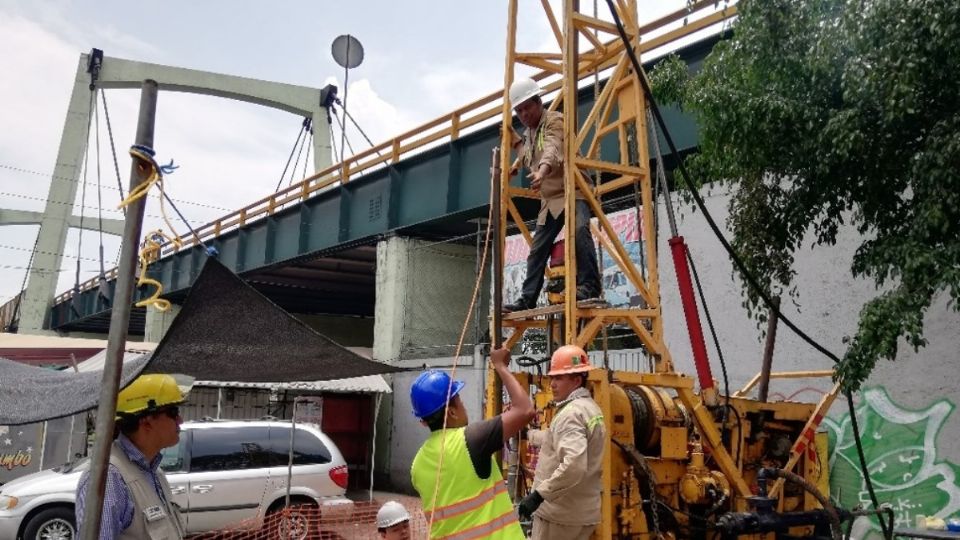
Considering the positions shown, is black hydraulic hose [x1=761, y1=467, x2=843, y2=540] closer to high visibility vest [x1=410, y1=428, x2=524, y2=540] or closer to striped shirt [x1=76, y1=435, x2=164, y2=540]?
high visibility vest [x1=410, y1=428, x2=524, y2=540]

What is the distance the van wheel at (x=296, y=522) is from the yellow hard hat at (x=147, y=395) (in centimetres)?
679

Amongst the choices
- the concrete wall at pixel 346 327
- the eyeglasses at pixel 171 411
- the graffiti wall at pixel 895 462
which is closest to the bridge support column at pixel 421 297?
the graffiti wall at pixel 895 462

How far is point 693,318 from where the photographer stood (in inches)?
264

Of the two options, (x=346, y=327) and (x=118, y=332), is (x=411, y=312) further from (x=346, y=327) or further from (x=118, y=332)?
(x=118, y=332)

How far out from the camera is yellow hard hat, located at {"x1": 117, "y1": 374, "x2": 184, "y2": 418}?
3516 millimetres

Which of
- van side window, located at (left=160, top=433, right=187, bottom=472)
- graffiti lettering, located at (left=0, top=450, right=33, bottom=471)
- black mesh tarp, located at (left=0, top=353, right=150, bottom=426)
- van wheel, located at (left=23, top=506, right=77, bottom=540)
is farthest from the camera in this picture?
graffiti lettering, located at (left=0, top=450, right=33, bottom=471)

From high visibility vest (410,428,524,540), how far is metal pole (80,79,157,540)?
1.45 m

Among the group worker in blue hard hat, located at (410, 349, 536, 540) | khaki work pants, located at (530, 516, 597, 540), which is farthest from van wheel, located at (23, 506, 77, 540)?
worker in blue hard hat, located at (410, 349, 536, 540)

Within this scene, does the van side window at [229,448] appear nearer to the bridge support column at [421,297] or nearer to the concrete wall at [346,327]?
→ the bridge support column at [421,297]

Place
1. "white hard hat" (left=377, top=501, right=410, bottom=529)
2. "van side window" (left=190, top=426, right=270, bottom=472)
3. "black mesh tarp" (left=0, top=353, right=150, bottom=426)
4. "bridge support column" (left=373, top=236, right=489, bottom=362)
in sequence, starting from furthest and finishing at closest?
"bridge support column" (left=373, top=236, right=489, bottom=362), "van side window" (left=190, top=426, right=270, bottom=472), "black mesh tarp" (left=0, top=353, right=150, bottom=426), "white hard hat" (left=377, top=501, right=410, bottom=529)

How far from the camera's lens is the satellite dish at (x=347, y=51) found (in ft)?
64.8

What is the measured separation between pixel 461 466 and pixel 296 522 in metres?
7.60

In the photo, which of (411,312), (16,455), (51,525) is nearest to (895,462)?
(51,525)

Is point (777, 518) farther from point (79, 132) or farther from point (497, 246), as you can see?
point (79, 132)
